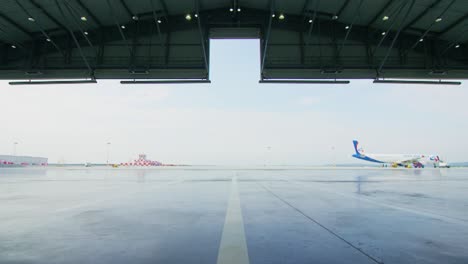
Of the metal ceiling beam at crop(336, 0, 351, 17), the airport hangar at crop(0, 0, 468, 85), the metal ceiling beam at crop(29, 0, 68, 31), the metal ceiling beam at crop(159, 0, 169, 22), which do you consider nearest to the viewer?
the metal ceiling beam at crop(29, 0, 68, 31)

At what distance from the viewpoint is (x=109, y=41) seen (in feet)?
43.1

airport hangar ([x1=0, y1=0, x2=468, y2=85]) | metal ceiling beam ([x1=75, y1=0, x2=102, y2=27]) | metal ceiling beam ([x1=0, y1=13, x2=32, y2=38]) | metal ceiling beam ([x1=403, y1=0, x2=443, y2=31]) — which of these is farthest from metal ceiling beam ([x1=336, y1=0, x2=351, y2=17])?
metal ceiling beam ([x1=0, y1=13, x2=32, y2=38])

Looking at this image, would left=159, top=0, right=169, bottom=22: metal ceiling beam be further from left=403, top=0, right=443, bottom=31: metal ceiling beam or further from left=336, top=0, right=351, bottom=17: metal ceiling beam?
left=403, top=0, right=443, bottom=31: metal ceiling beam

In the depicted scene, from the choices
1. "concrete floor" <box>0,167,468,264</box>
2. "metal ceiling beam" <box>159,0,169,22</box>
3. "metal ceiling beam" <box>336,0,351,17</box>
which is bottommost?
"concrete floor" <box>0,167,468,264</box>

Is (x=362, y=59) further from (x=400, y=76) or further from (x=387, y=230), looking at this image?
(x=387, y=230)

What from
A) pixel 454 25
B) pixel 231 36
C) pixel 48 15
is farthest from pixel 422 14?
pixel 48 15

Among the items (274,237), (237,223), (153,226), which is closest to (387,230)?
(274,237)

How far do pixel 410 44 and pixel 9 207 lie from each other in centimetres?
1749

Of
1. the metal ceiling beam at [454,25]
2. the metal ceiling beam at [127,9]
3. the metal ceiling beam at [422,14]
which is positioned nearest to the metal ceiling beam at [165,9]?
the metal ceiling beam at [127,9]

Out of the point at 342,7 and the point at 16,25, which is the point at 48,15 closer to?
the point at 16,25

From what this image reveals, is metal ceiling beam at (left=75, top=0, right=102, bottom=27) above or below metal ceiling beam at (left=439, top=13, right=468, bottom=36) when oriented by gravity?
above

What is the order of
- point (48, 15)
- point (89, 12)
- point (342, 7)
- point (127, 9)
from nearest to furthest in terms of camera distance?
1. point (48, 15)
2. point (89, 12)
3. point (342, 7)
4. point (127, 9)

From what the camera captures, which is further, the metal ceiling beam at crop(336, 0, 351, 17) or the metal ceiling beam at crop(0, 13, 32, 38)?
the metal ceiling beam at crop(336, 0, 351, 17)

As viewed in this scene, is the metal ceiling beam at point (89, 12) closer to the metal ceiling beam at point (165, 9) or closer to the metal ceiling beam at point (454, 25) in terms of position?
the metal ceiling beam at point (165, 9)
